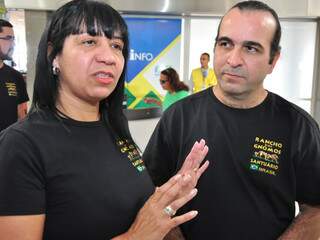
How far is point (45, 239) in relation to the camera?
3.01 ft

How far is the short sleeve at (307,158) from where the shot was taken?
1.35 m

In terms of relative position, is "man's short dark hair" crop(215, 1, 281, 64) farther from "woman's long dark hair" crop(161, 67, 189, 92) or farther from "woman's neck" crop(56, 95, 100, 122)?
"woman's long dark hair" crop(161, 67, 189, 92)

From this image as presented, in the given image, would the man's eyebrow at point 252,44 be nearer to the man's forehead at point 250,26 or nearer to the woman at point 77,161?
the man's forehead at point 250,26

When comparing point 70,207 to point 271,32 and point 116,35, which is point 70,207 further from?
point 271,32

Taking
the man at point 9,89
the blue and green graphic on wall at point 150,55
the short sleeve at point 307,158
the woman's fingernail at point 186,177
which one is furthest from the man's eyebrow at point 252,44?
the blue and green graphic on wall at point 150,55

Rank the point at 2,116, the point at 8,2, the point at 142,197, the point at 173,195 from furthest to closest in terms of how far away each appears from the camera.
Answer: the point at 8,2 < the point at 2,116 < the point at 142,197 < the point at 173,195

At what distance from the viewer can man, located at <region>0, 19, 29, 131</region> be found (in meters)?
2.96

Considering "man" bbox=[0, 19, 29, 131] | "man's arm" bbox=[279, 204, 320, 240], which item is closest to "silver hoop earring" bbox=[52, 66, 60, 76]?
"man's arm" bbox=[279, 204, 320, 240]

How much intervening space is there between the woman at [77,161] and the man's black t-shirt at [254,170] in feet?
1.19

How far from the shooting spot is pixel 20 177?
2.78 ft

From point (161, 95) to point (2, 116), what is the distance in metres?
1.77

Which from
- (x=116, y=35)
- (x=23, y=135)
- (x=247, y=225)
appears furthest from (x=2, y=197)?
→ (x=247, y=225)

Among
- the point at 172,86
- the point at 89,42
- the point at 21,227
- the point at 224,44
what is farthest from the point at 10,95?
the point at 21,227

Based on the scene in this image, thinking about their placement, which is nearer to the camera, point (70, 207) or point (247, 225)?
point (70, 207)
